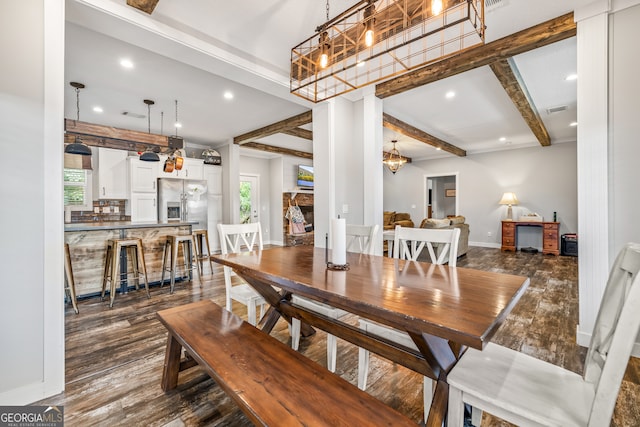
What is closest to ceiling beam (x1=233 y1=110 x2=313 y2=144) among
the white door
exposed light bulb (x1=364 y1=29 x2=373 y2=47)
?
the white door

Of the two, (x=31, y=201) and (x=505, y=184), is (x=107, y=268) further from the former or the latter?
(x=505, y=184)

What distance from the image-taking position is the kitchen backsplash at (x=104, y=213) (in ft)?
17.9

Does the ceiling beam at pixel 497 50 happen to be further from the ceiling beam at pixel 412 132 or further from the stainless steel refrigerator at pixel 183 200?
the stainless steel refrigerator at pixel 183 200

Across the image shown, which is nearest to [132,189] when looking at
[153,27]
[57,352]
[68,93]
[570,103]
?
[68,93]

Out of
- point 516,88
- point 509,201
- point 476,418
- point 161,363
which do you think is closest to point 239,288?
point 161,363

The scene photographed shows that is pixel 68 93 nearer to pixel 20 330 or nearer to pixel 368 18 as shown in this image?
pixel 20 330

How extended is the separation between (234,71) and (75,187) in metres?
4.57

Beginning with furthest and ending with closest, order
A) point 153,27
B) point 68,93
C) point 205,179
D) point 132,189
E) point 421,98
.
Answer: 1. point 205,179
2. point 132,189
3. point 421,98
4. point 68,93
5. point 153,27

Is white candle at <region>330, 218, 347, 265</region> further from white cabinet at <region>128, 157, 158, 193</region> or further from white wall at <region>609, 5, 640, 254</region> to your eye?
white cabinet at <region>128, 157, 158, 193</region>

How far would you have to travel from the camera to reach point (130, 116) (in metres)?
4.71

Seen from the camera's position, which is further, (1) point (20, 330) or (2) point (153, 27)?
(2) point (153, 27)

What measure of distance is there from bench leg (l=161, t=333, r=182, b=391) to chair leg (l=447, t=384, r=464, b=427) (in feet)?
5.00

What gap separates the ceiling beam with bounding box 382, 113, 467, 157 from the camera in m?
4.69

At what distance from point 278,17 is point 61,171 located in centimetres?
196
